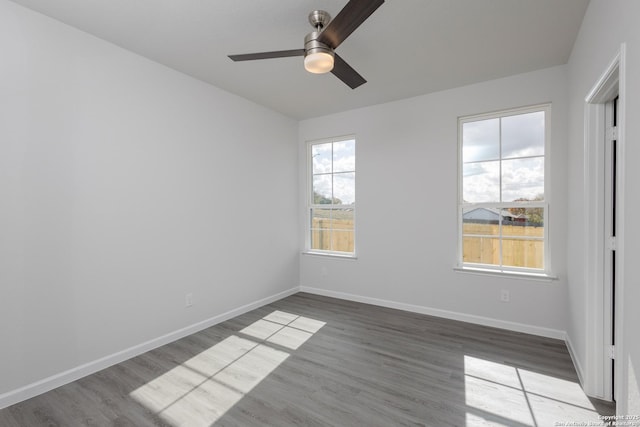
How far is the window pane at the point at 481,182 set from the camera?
3.44 metres

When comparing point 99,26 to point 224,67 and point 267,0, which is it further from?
point 267,0

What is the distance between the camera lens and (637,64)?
128cm

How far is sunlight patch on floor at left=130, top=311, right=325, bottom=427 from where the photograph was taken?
204 cm

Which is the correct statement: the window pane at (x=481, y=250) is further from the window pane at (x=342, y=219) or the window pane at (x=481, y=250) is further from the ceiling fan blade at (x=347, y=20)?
the ceiling fan blade at (x=347, y=20)

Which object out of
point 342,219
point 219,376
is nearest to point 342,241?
point 342,219

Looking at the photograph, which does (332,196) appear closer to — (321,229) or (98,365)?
(321,229)

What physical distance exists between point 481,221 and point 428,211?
59cm

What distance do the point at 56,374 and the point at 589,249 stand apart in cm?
398

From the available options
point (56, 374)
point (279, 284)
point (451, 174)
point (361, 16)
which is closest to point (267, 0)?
point (361, 16)

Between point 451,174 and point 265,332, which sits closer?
point 265,332

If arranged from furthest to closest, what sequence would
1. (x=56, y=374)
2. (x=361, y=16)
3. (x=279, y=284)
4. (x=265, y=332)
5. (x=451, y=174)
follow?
(x=279, y=284) → (x=451, y=174) → (x=265, y=332) → (x=56, y=374) → (x=361, y=16)

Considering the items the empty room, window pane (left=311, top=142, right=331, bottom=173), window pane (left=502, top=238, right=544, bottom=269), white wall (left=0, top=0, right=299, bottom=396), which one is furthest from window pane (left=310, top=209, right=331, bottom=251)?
window pane (left=502, top=238, right=544, bottom=269)

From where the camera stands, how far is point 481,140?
11.6 ft

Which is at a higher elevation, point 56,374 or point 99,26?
point 99,26
